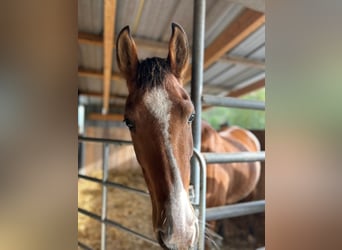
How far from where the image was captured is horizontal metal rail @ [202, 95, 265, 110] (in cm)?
91

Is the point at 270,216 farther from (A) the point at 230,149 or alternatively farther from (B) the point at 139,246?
(A) the point at 230,149

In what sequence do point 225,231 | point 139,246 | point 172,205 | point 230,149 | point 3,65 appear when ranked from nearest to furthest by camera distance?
point 3,65
point 172,205
point 139,246
point 230,149
point 225,231

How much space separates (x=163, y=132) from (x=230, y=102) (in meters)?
0.55

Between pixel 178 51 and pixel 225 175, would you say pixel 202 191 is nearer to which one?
pixel 178 51

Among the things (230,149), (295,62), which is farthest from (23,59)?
(230,149)

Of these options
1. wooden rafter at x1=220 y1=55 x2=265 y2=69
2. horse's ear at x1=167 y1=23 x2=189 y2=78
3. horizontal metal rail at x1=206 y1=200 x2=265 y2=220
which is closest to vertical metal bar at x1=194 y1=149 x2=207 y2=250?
horizontal metal rail at x1=206 y1=200 x2=265 y2=220

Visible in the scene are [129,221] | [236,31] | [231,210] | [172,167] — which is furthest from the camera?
[236,31]

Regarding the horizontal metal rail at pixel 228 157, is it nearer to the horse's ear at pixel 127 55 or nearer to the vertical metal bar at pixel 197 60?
the vertical metal bar at pixel 197 60

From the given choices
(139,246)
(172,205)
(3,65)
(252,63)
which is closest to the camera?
(3,65)

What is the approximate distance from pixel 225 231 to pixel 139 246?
1.10 m

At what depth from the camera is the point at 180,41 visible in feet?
1.97

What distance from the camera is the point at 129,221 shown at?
1.32 m

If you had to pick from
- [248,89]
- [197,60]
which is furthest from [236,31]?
[248,89]

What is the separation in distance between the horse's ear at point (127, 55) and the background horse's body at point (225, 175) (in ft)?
2.41
